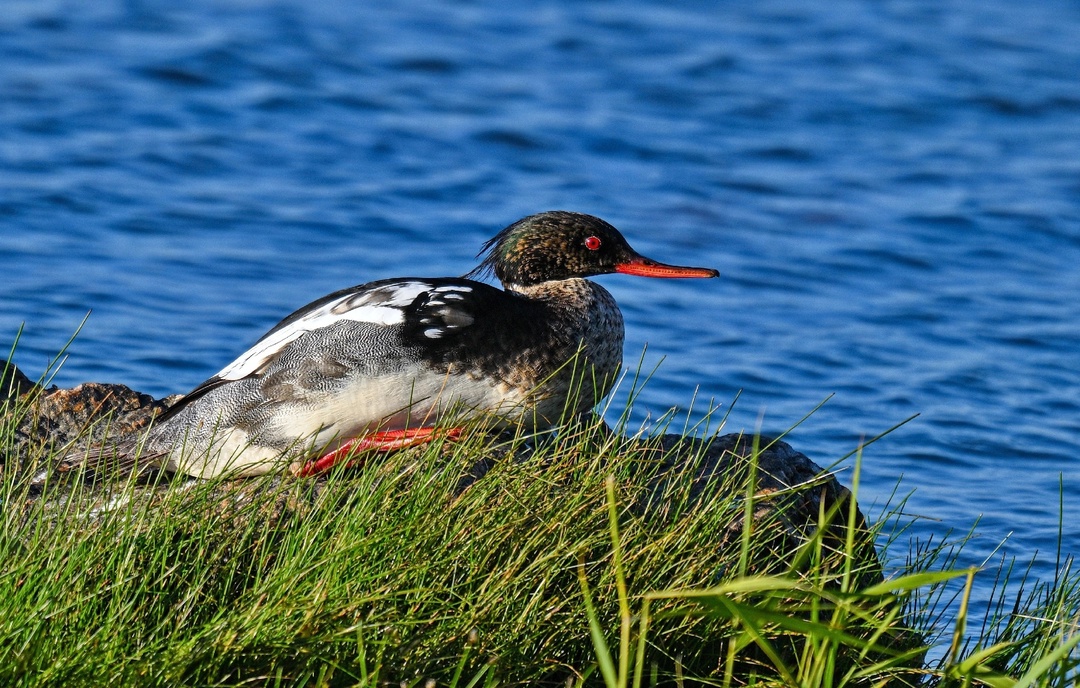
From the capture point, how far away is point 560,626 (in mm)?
3660

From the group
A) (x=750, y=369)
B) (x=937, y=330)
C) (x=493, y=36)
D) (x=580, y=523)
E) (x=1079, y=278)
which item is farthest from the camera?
(x=493, y=36)

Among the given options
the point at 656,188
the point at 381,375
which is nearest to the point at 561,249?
the point at 381,375

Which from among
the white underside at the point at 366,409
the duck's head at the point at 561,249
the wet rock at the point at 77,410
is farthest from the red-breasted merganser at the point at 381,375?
the duck's head at the point at 561,249

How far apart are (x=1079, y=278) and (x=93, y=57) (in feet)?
30.7

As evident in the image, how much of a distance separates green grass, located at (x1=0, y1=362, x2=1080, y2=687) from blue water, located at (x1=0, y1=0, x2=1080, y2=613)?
2.31 metres

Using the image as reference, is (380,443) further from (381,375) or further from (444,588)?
(444,588)

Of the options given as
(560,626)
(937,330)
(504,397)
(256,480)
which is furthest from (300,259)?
(560,626)

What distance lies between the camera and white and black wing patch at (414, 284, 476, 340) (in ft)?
16.1

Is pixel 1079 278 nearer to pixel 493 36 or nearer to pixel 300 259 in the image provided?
pixel 300 259

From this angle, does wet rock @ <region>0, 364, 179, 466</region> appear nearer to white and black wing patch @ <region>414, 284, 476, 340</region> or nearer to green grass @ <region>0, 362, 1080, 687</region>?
green grass @ <region>0, 362, 1080, 687</region>

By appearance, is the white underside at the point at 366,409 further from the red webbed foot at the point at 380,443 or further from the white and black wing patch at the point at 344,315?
the white and black wing patch at the point at 344,315

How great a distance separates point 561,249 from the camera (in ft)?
18.8

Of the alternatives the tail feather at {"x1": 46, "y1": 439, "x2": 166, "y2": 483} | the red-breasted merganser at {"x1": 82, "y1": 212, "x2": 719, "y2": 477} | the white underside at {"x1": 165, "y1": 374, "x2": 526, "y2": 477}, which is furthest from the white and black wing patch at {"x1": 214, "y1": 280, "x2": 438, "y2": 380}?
the tail feather at {"x1": 46, "y1": 439, "x2": 166, "y2": 483}

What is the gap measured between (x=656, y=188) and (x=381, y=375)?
23.9 ft
